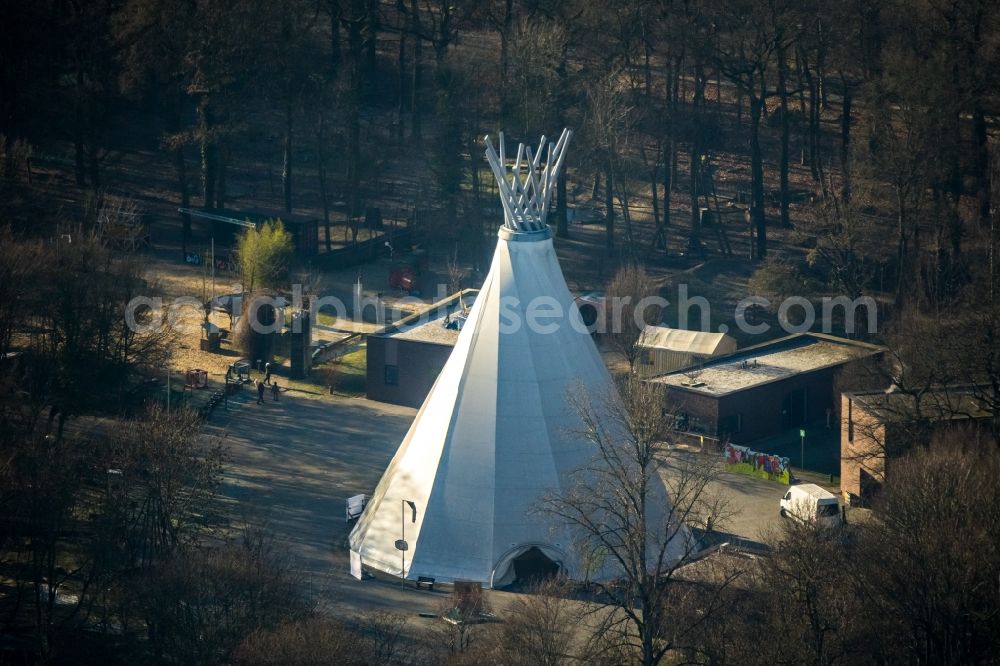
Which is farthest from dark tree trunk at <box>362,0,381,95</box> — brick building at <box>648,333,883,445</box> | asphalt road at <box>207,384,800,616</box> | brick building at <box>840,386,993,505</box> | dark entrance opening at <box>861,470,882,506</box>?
dark entrance opening at <box>861,470,882,506</box>

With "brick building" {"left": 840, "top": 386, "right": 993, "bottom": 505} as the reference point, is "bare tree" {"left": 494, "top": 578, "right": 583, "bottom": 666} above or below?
below

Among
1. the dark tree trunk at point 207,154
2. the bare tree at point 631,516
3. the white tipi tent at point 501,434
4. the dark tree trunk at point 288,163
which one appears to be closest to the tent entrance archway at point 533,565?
the white tipi tent at point 501,434

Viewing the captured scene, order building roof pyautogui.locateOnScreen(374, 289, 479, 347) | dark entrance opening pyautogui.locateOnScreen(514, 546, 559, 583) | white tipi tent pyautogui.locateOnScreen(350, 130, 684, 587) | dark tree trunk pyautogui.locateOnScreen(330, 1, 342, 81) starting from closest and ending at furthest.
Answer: dark entrance opening pyautogui.locateOnScreen(514, 546, 559, 583), white tipi tent pyautogui.locateOnScreen(350, 130, 684, 587), building roof pyautogui.locateOnScreen(374, 289, 479, 347), dark tree trunk pyautogui.locateOnScreen(330, 1, 342, 81)

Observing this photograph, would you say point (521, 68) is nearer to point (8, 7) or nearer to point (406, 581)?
point (8, 7)

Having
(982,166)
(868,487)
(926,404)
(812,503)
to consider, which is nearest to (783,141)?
(982,166)

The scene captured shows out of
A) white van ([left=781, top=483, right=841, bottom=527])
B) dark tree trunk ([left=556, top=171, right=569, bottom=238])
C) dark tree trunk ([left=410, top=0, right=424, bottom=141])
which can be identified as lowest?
white van ([left=781, top=483, right=841, bottom=527])

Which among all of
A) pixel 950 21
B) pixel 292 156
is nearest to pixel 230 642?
pixel 950 21

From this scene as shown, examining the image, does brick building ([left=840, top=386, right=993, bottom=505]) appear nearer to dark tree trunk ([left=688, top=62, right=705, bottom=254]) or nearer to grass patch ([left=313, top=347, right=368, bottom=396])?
grass patch ([left=313, top=347, right=368, bottom=396])
